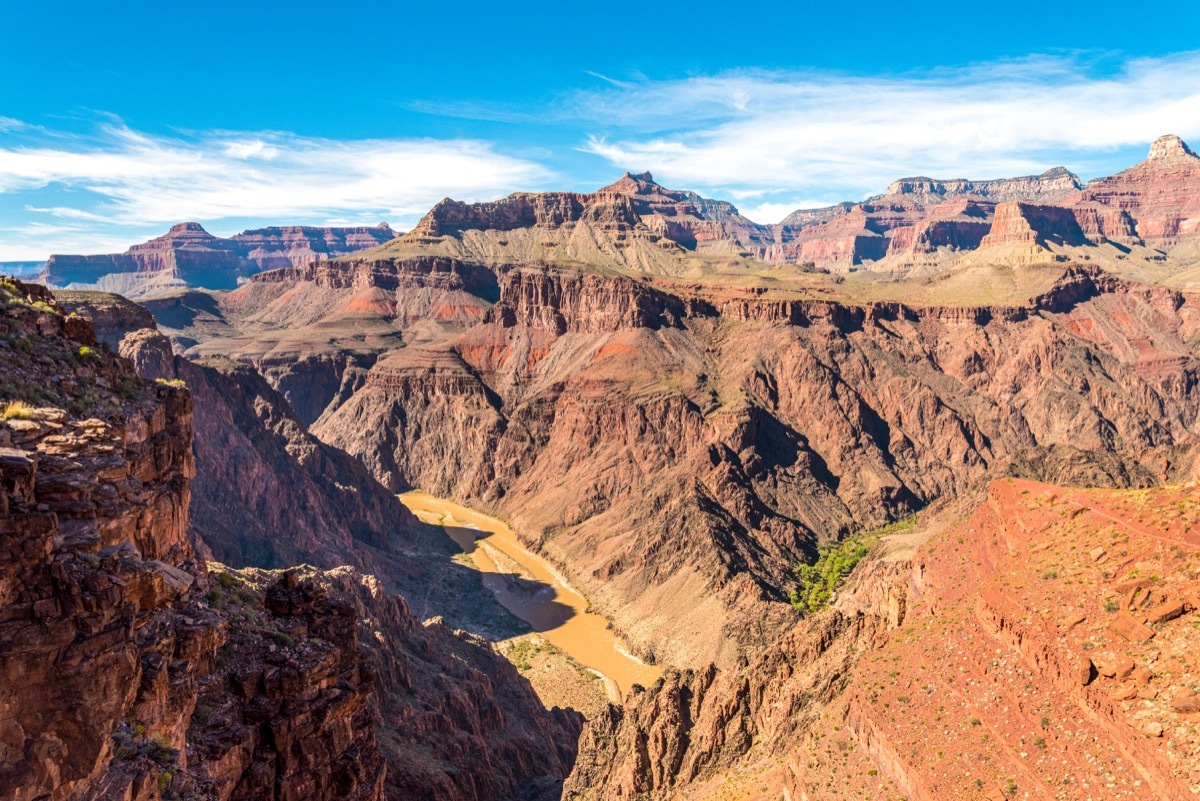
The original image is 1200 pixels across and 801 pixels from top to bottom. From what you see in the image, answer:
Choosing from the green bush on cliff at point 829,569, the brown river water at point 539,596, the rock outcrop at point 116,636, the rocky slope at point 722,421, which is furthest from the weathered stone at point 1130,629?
the brown river water at point 539,596

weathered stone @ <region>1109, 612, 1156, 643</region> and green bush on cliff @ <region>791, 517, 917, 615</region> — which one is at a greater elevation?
weathered stone @ <region>1109, 612, 1156, 643</region>

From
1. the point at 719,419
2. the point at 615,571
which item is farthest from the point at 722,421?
the point at 615,571

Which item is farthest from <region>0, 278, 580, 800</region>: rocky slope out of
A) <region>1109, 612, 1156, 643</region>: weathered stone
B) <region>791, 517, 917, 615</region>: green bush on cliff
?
<region>791, 517, 917, 615</region>: green bush on cliff

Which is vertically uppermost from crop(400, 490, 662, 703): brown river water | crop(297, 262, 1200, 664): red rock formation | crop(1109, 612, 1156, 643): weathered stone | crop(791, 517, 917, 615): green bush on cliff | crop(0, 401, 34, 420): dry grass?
crop(0, 401, 34, 420): dry grass

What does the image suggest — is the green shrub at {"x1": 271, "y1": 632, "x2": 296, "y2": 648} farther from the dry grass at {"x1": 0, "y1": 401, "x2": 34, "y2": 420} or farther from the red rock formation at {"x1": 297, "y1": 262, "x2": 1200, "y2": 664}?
the red rock formation at {"x1": 297, "y1": 262, "x2": 1200, "y2": 664}

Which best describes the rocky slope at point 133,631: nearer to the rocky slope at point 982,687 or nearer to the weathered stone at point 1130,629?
the rocky slope at point 982,687

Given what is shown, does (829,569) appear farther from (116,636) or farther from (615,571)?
(116,636)
